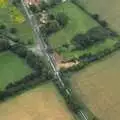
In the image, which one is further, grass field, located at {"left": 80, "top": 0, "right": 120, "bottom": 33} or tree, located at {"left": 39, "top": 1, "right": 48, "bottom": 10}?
tree, located at {"left": 39, "top": 1, "right": 48, "bottom": 10}

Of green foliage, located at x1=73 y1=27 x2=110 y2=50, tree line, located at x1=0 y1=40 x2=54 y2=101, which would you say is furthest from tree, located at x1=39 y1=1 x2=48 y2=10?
tree line, located at x1=0 y1=40 x2=54 y2=101

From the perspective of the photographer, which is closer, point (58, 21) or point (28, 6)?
point (58, 21)

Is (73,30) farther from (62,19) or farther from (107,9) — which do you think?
(107,9)

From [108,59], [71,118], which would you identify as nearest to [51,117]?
[71,118]

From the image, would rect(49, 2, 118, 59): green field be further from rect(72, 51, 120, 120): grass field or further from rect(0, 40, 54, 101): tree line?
rect(0, 40, 54, 101): tree line

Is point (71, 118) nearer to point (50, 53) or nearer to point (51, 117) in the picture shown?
point (51, 117)
